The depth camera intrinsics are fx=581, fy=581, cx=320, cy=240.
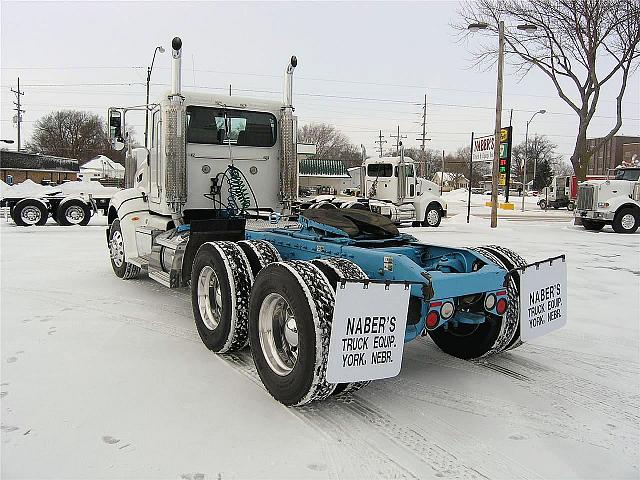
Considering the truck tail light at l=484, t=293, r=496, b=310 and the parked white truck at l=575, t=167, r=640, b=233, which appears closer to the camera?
the truck tail light at l=484, t=293, r=496, b=310

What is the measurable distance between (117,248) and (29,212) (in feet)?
38.9

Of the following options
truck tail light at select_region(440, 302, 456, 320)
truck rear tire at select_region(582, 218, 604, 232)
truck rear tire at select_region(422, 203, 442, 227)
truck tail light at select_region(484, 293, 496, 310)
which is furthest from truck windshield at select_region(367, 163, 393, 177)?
truck tail light at select_region(440, 302, 456, 320)

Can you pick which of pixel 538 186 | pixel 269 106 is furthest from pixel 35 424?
pixel 538 186

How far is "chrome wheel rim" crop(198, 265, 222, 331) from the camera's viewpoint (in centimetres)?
542

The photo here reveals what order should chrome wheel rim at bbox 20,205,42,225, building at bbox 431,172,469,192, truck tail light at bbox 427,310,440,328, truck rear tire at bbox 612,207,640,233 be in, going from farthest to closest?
building at bbox 431,172,469,192, truck rear tire at bbox 612,207,640,233, chrome wheel rim at bbox 20,205,42,225, truck tail light at bbox 427,310,440,328

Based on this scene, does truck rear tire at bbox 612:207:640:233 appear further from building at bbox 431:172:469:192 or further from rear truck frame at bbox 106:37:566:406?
building at bbox 431:172:469:192

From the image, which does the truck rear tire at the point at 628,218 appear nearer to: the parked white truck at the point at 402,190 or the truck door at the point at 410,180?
the parked white truck at the point at 402,190

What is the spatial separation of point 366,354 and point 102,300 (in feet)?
15.9

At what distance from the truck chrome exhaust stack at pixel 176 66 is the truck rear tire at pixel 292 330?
3803 millimetres

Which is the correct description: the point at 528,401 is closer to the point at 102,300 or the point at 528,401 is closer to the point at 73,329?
the point at 73,329

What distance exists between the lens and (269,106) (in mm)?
8062

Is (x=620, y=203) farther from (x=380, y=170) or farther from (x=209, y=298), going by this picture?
(x=209, y=298)

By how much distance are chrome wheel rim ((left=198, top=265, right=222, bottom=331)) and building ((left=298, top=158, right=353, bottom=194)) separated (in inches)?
1240

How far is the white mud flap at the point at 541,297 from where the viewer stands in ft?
15.1
